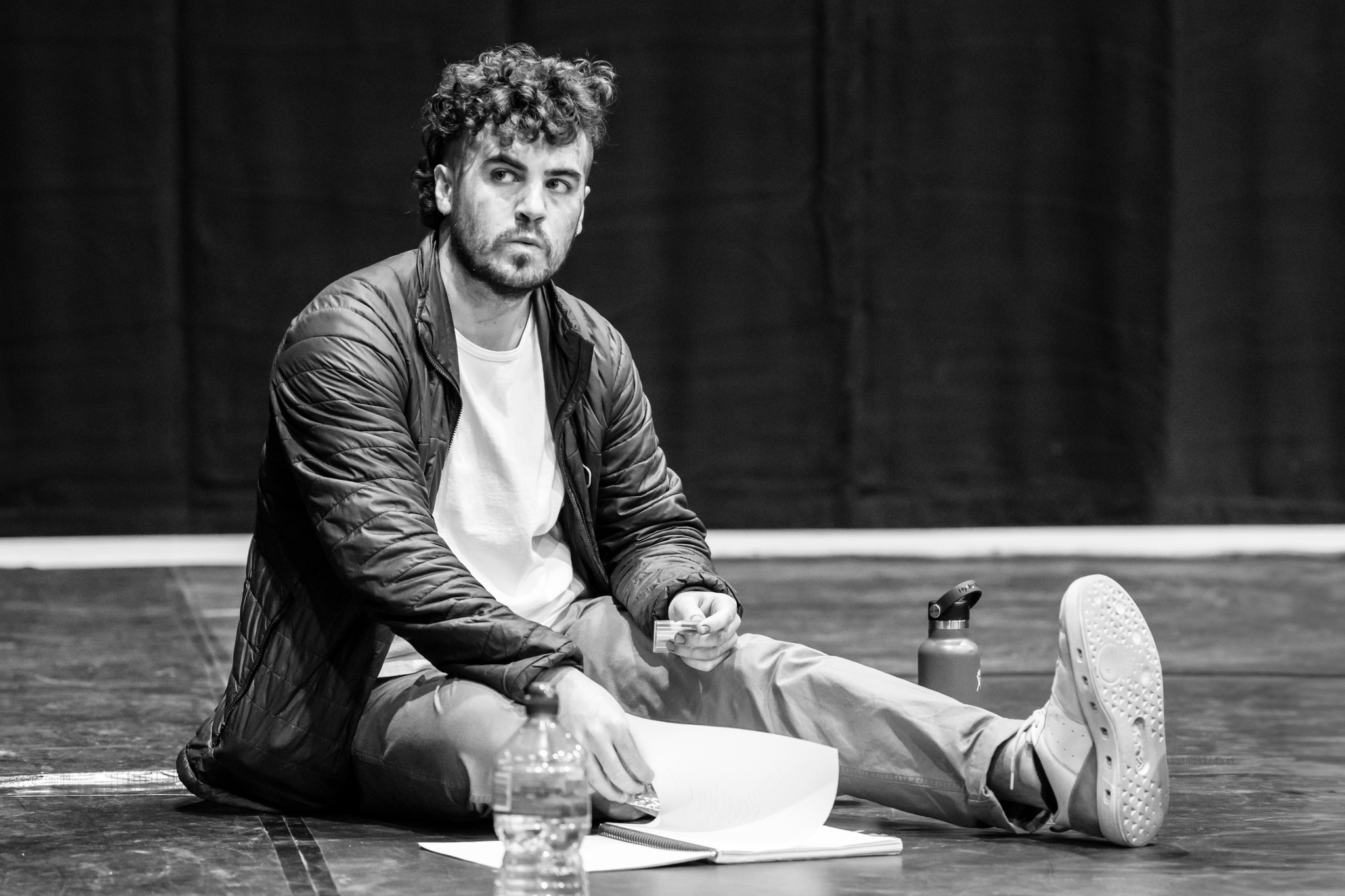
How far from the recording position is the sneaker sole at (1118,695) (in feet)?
6.81

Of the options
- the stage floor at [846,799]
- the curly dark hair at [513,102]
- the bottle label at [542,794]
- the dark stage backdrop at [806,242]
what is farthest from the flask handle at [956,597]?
the dark stage backdrop at [806,242]

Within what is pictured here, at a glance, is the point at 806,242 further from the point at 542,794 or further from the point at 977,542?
the point at 542,794

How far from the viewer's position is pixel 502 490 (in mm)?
2418

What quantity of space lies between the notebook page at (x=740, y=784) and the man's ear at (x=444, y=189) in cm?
72

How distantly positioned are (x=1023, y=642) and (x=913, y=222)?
2.09 m

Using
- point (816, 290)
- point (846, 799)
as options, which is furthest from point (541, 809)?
point (816, 290)

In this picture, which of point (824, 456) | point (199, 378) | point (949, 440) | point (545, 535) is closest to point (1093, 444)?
point (949, 440)

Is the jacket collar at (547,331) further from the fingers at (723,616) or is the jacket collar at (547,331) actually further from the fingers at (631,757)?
the fingers at (631,757)

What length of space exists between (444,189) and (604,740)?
79 centimetres

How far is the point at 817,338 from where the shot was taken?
587 centimetres

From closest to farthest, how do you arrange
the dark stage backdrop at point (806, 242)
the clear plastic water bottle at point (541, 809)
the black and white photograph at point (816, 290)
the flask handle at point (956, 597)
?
the clear plastic water bottle at point (541, 809) < the flask handle at point (956, 597) < the black and white photograph at point (816, 290) < the dark stage backdrop at point (806, 242)

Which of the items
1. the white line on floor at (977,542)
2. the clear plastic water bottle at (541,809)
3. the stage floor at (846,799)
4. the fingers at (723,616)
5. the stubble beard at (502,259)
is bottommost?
the white line on floor at (977,542)

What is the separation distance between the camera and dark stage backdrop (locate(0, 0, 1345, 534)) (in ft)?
18.2

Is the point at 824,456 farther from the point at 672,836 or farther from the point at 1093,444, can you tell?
the point at 672,836
